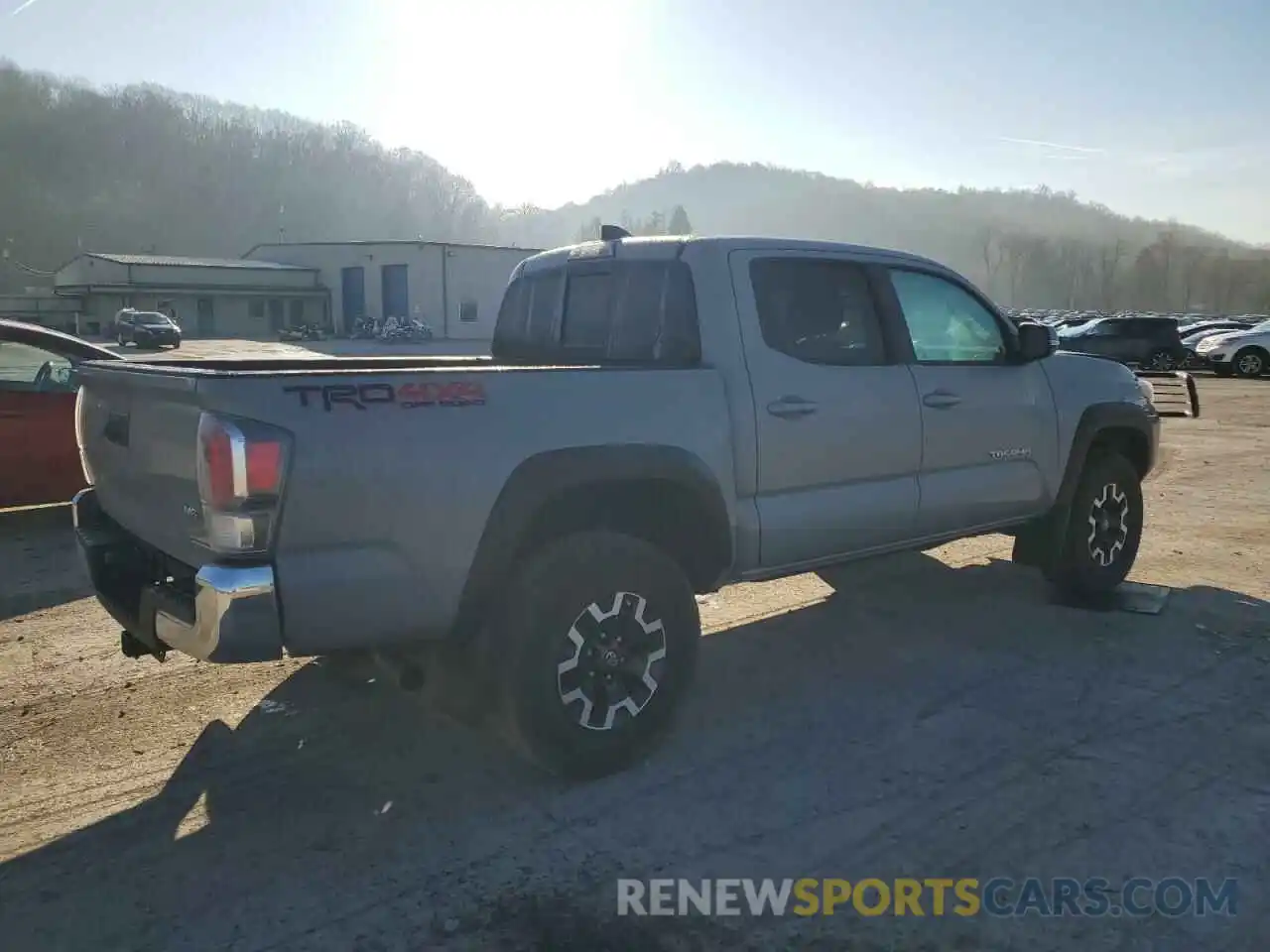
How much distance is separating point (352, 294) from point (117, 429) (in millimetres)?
58648

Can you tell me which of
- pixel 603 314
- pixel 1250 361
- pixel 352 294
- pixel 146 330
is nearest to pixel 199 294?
pixel 352 294

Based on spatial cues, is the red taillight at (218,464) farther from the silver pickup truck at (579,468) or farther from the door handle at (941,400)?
the door handle at (941,400)

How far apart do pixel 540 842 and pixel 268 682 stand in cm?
207

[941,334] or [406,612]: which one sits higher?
[941,334]

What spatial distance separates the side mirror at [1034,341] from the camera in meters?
5.32

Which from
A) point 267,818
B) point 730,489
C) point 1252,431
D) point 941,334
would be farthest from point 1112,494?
point 1252,431

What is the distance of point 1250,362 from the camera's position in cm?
2836

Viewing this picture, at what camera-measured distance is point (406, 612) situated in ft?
10.5

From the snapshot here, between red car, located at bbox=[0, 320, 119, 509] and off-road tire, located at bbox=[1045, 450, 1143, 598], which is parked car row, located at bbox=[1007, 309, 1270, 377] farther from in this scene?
red car, located at bbox=[0, 320, 119, 509]

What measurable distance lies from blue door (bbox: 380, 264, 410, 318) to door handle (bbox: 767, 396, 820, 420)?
5146 cm

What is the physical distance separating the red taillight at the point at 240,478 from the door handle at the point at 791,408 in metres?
2.08

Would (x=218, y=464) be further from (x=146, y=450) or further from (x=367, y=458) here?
(x=146, y=450)

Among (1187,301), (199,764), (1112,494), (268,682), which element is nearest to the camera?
(199,764)

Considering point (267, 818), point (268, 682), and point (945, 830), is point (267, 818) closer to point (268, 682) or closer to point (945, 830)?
point (268, 682)
